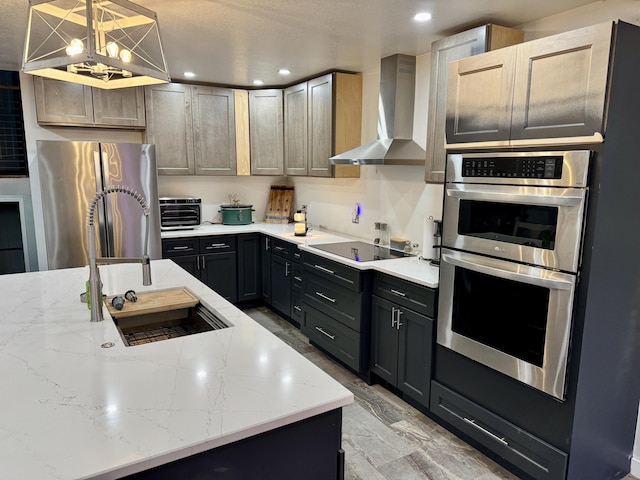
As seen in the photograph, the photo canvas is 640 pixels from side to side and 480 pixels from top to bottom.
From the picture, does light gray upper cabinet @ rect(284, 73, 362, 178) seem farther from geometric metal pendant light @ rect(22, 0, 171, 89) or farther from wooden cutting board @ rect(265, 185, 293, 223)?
geometric metal pendant light @ rect(22, 0, 171, 89)

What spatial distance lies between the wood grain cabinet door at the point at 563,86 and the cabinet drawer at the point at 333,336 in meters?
1.83

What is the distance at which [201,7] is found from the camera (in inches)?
93.7

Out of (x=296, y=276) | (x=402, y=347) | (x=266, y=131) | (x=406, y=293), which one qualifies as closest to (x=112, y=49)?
(x=406, y=293)

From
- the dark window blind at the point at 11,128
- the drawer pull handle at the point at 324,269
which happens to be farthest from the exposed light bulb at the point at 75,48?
the dark window blind at the point at 11,128

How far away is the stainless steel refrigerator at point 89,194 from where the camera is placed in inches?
142

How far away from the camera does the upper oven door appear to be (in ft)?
6.11

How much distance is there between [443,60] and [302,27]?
0.92m

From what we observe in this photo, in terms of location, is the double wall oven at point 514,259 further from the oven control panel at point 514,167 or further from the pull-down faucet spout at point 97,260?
the pull-down faucet spout at point 97,260

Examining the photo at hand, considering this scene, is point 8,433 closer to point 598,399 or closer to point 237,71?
point 598,399

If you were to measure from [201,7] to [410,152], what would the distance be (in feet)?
5.68

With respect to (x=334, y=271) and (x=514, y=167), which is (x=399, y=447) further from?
(x=514, y=167)

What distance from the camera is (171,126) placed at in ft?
14.6

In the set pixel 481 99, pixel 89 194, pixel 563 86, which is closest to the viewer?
pixel 563 86

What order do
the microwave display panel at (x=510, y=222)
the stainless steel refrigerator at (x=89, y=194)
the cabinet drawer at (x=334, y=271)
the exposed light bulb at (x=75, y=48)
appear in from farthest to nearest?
the stainless steel refrigerator at (x=89, y=194)
the cabinet drawer at (x=334, y=271)
the microwave display panel at (x=510, y=222)
the exposed light bulb at (x=75, y=48)
